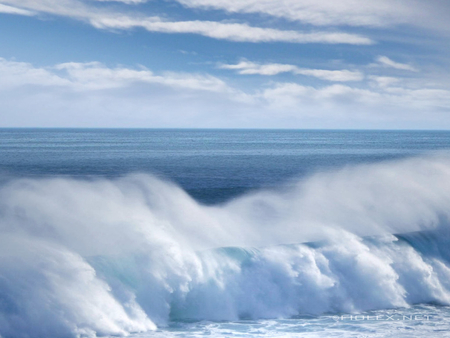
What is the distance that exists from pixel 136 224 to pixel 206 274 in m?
2.95

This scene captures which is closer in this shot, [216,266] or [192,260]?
[192,260]

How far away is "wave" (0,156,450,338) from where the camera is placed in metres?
10.7

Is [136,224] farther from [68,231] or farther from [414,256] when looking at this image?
[414,256]

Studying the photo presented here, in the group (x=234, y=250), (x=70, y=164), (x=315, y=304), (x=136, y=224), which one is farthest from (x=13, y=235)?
(x=70, y=164)

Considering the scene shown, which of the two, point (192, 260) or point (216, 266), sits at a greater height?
point (192, 260)

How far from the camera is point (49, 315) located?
33.3 feet

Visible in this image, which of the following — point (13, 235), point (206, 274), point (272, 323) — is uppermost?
point (13, 235)

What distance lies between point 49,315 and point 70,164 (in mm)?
44960

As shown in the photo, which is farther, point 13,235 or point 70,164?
point 70,164

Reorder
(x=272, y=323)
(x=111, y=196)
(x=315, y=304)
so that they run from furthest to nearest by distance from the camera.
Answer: (x=111, y=196) → (x=315, y=304) → (x=272, y=323)

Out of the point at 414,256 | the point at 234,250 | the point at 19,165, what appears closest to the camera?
the point at 234,250

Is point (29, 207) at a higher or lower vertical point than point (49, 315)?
higher

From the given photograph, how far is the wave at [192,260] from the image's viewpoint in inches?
422

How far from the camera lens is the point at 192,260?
13031 mm
